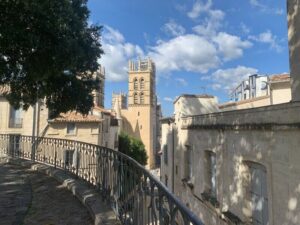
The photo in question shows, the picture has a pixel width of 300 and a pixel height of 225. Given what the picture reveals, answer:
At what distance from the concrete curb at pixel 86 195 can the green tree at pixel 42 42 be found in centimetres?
239

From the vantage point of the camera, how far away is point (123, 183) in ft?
13.0

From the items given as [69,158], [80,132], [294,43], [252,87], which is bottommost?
[69,158]

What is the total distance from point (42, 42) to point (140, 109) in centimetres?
6229

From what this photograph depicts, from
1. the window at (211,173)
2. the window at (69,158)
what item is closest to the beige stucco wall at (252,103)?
the window at (211,173)

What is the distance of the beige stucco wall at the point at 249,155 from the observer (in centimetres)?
614

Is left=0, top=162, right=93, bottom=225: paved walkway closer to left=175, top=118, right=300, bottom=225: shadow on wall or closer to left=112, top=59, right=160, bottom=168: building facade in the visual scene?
left=175, top=118, right=300, bottom=225: shadow on wall

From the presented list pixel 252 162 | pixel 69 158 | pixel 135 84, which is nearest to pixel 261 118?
pixel 252 162

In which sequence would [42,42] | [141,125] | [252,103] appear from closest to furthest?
[42,42] < [252,103] < [141,125]

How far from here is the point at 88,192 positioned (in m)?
5.21

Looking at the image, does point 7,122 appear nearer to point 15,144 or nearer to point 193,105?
point 15,144

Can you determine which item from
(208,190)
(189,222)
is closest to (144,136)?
(208,190)

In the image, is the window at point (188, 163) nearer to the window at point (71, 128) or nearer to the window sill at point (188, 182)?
the window sill at point (188, 182)

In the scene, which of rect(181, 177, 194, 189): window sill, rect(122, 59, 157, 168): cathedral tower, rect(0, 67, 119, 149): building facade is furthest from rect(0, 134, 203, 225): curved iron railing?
rect(122, 59, 157, 168): cathedral tower

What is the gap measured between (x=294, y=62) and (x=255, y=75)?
24.2m
